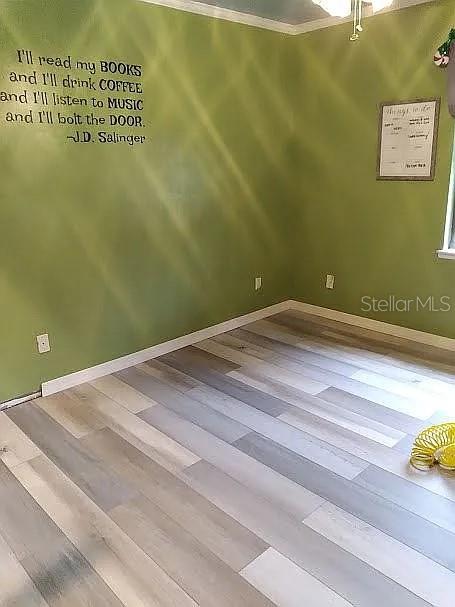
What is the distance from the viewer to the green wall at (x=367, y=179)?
3311mm

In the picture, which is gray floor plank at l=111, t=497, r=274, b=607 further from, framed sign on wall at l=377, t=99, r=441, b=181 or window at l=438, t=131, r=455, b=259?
framed sign on wall at l=377, t=99, r=441, b=181

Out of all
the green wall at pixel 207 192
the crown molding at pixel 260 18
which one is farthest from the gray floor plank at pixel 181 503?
the crown molding at pixel 260 18

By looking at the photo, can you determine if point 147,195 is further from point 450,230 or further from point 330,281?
point 450,230

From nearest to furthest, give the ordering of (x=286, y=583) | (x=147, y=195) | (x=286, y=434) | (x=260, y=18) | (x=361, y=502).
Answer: (x=286, y=583) → (x=361, y=502) → (x=286, y=434) → (x=147, y=195) → (x=260, y=18)

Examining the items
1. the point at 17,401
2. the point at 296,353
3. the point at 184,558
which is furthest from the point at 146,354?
the point at 184,558

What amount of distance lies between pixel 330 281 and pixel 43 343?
2.37 metres

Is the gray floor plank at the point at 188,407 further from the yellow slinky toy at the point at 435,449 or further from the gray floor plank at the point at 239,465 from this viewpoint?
the yellow slinky toy at the point at 435,449

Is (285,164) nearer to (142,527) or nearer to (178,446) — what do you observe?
(178,446)

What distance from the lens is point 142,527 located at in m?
1.90

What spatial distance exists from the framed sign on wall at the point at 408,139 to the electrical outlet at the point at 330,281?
922 millimetres

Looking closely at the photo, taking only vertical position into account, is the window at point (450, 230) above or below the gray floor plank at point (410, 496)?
above

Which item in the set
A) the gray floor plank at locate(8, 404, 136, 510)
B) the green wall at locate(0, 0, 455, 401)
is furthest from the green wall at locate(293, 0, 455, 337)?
the gray floor plank at locate(8, 404, 136, 510)

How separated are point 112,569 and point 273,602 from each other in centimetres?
56

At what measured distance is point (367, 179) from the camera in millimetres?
3752
